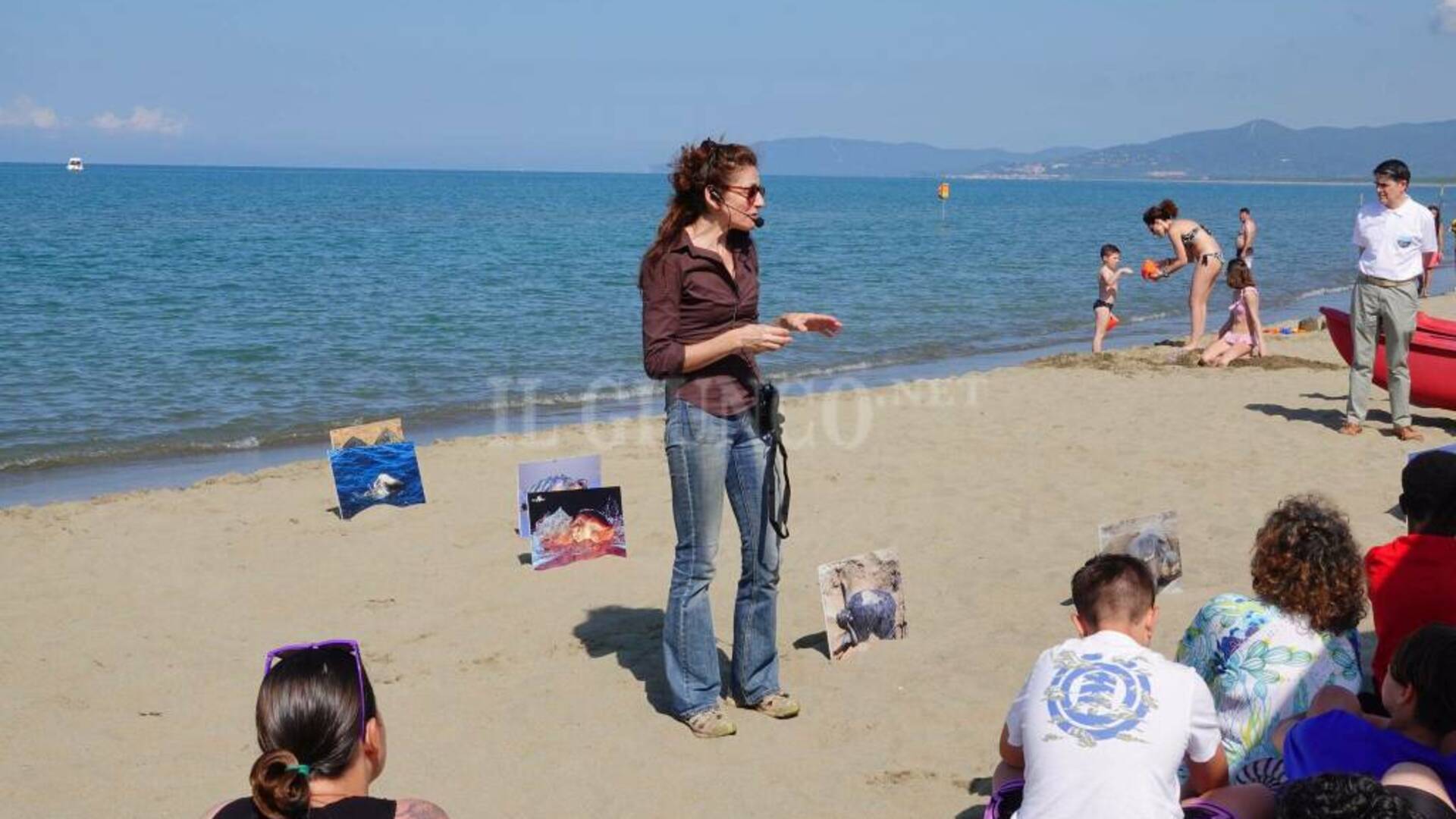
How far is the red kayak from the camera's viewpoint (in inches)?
384

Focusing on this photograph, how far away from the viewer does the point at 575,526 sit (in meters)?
6.91

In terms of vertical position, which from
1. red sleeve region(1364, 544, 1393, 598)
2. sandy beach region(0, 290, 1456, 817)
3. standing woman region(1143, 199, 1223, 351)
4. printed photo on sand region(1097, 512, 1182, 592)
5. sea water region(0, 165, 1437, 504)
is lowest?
sea water region(0, 165, 1437, 504)

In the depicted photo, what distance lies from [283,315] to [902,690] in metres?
18.8

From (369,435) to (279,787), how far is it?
5.84 meters

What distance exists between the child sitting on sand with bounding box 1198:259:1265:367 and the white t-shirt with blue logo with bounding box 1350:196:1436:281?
13.9 ft

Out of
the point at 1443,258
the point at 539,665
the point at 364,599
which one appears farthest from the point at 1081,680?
the point at 1443,258

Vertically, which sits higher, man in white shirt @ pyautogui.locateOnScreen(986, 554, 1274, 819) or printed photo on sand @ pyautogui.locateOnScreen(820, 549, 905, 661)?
man in white shirt @ pyautogui.locateOnScreen(986, 554, 1274, 819)

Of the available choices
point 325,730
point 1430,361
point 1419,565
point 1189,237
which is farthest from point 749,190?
point 1189,237

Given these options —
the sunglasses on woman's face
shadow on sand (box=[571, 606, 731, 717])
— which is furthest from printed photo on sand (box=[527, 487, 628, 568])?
the sunglasses on woman's face

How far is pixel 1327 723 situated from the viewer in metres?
3.10

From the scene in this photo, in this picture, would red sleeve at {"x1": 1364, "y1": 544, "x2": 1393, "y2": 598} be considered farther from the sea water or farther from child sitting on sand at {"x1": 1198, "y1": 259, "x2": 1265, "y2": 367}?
child sitting on sand at {"x1": 1198, "y1": 259, "x2": 1265, "y2": 367}

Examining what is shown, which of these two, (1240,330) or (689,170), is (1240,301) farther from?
(689,170)

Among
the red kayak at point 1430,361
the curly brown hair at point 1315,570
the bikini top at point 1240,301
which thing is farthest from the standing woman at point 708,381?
the bikini top at point 1240,301

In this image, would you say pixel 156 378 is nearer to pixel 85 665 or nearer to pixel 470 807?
pixel 85 665
